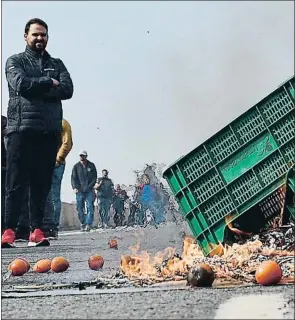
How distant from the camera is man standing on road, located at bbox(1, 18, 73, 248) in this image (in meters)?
6.96

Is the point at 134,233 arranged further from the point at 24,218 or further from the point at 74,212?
the point at 74,212

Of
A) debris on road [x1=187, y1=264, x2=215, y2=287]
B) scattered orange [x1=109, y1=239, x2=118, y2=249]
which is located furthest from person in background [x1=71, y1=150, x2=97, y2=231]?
debris on road [x1=187, y1=264, x2=215, y2=287]

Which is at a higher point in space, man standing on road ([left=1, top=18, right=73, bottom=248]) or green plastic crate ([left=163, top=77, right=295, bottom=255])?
man standing on road ([left=1, top=18, right=73, bottom=248])

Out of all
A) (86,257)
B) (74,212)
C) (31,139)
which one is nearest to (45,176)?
(31,139)

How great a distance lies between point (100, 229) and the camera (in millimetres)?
10773

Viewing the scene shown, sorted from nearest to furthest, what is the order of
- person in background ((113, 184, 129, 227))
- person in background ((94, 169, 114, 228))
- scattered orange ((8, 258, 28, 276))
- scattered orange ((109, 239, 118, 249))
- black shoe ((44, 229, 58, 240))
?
scattered orange ((8, 258, 28, 276)) → scattered orange ((109, 239, 118, 249)) → black shoe ((44, 229, 58, 240)) → person in background ((94, 169, 114, 228)) → person in background ((113, 184, 129, 227))

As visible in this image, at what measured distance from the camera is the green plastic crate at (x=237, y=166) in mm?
5281

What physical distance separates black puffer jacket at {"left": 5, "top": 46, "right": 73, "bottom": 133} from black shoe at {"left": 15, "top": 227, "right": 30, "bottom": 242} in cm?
81

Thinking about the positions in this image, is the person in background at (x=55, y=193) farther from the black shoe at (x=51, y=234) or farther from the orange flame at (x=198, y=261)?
the orange flame at (x=198, y=261)

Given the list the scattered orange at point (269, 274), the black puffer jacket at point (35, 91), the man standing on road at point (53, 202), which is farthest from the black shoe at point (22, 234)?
the scattered orange at point (269, 274)

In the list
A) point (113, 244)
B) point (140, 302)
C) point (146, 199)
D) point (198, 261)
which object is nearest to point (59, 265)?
point (198, 261)

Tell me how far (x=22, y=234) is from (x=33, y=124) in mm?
895

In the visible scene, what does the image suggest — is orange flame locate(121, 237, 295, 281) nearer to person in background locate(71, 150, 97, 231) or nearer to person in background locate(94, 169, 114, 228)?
person in background locate(71, 150, 97, 231)

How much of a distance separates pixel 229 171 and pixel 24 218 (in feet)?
9.13
